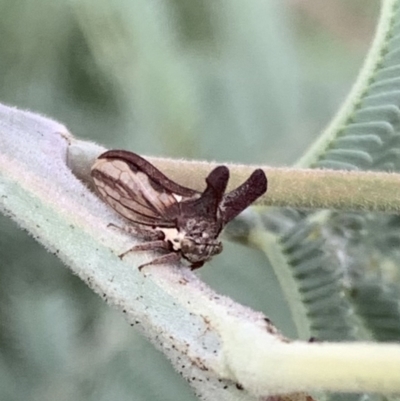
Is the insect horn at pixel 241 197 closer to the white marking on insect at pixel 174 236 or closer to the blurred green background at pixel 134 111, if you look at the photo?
the white marking on insect at pixel 174 236

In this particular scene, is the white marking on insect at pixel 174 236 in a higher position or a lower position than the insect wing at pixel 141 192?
lower

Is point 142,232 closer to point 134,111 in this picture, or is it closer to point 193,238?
point 193,238

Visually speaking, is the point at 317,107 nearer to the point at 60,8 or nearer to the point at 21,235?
the point at 60,8

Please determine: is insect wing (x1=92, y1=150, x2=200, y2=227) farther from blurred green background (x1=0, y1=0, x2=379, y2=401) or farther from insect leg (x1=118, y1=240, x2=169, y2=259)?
blurred green background (x1=0, y1=0, x2=379, y2=401)

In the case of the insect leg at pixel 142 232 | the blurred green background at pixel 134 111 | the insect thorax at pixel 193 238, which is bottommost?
the blurred green background at pixel 134 111

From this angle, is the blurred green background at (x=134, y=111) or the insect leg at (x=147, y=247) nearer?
the insect leg at (x=147, y=247)

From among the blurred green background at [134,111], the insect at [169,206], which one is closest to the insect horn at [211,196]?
the insect at [169,206]

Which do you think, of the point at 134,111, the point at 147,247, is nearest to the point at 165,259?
the point at 147,247
